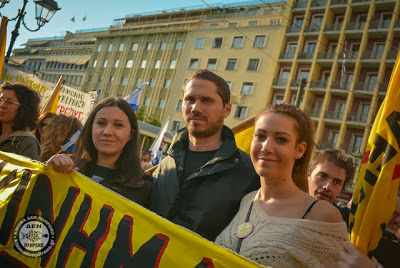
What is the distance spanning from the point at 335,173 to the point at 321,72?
29761mm

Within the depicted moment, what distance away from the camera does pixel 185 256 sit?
6.00ft

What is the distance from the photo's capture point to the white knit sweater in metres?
1.68

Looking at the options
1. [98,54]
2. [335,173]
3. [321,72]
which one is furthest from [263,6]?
[335,173]

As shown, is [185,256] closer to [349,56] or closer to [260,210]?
[260,210]

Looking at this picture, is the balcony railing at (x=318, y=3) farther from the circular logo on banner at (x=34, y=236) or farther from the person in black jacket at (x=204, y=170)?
the circular logo on banner at (x=34, y=236)

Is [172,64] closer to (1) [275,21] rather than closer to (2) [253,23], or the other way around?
(2) [253,23]

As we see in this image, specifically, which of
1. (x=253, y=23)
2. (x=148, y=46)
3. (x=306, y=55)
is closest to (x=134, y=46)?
(x=148, y=46)

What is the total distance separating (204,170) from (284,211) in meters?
0.72

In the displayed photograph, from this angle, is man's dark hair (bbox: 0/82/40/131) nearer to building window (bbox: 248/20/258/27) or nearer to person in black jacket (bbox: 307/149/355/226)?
person in black jacket (bbox: 307/149/355/226)

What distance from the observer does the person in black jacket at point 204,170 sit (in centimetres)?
234

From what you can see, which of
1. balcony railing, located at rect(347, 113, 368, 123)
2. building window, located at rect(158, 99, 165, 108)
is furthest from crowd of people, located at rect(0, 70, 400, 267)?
building window, located at rect(158, 99, 165, 108)

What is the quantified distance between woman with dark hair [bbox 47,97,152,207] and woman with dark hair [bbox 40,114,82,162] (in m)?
1.23

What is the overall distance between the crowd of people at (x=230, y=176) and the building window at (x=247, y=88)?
2972 centimetres

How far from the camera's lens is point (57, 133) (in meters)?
4.20
